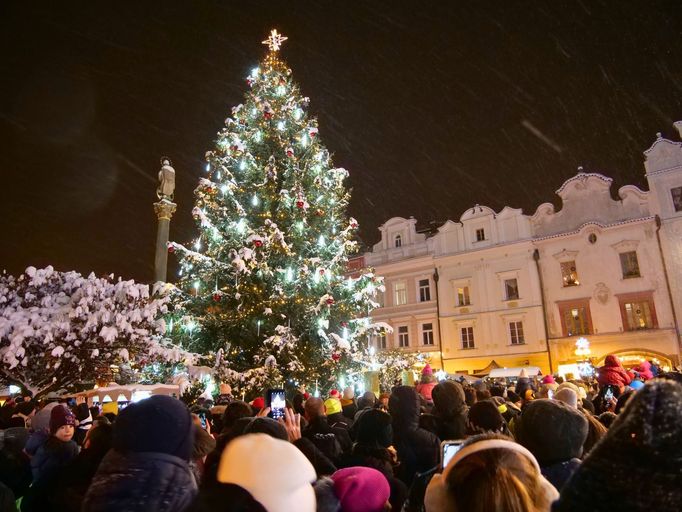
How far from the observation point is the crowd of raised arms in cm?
106

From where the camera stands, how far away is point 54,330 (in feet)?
43.3

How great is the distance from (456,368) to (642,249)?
1333 centimetres

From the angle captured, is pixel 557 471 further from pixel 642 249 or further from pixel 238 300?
pixel 642 249

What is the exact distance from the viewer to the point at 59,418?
4578mm

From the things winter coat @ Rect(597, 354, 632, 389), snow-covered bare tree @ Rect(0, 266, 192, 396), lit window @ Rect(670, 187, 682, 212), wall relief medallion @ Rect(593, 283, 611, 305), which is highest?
lit window @ Rect(670, 187, 682, 212)

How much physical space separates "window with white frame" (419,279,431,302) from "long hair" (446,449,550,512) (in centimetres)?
3305

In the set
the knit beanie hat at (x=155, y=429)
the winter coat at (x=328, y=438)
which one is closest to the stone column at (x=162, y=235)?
the winter coat at (x=328, y=438)

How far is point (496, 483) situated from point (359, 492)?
1092 mm

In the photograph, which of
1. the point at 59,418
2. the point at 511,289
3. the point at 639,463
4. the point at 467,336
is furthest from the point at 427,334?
the point at 639,463

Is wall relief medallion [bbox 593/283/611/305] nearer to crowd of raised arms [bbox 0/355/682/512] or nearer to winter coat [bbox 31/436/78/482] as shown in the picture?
crowd of raised arms [bbox 0/355/682/512]

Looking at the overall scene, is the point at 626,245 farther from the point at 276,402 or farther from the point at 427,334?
the point at 276,402

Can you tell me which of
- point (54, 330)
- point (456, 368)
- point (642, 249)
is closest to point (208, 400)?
point (54, 330)

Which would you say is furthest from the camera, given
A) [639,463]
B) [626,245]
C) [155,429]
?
[626,245]

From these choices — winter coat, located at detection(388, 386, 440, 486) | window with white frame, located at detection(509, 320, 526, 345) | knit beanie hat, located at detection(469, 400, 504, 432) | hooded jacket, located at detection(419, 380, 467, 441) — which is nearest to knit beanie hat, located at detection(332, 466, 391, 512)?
winter coat, located at detection(388, 386, 440, 486)
